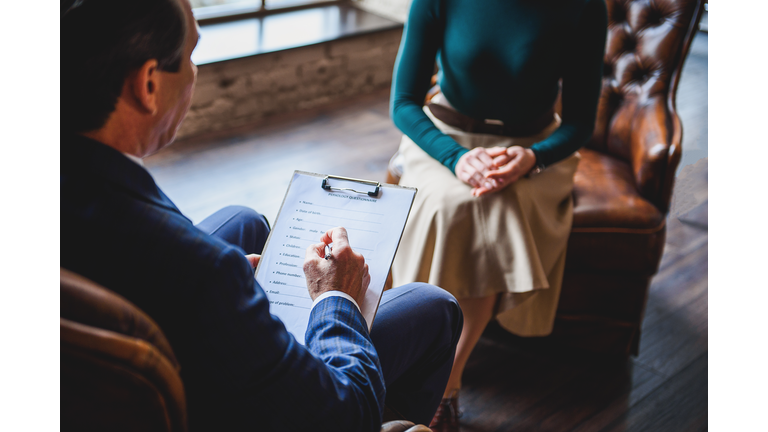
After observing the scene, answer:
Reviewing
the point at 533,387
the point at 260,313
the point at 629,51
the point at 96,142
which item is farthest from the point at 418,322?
the point at 629,51

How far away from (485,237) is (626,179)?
56cm

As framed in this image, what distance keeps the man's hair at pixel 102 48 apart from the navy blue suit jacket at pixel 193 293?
0.04 meters

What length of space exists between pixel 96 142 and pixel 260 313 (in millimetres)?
259

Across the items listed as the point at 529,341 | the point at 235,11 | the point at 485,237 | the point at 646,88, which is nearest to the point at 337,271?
the point at 485,237

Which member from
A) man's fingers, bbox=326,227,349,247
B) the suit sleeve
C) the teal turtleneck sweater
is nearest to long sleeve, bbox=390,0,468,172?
the teal turtleneck sweater

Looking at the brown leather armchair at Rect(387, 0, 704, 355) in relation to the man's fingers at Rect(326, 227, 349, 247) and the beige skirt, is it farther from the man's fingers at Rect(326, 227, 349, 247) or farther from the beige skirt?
the man's fingers at Rect(326, 227, 349, 247)

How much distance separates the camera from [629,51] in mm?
1919

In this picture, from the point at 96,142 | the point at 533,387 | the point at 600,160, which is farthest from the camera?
the point at 600,160

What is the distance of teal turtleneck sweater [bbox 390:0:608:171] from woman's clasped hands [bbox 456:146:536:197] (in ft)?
0.14

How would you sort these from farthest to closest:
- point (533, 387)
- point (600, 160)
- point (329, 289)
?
point (600, 160), point (533, 387), point (329, 289)

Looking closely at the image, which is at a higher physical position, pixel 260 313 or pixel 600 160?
pixel 260 313

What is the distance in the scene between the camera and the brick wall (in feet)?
9.75

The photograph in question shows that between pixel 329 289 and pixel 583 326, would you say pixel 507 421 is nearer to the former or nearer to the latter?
pixel 583 326

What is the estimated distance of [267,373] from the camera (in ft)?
2.19
